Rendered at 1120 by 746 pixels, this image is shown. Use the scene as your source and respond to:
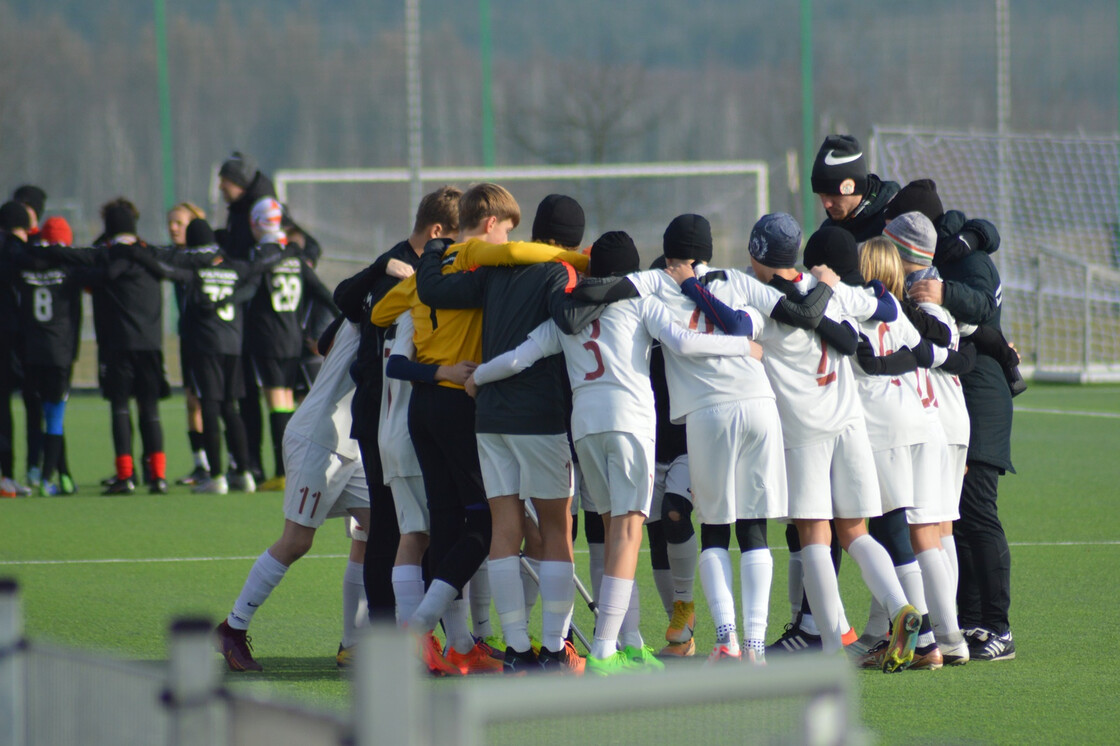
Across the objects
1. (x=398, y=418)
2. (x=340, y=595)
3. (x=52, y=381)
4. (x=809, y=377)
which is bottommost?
(x=340, y=595)

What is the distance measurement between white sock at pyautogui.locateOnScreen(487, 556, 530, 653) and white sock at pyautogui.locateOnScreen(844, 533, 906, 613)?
1.19 meters

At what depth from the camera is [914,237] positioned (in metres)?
5.16

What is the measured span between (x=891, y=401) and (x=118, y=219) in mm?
6798

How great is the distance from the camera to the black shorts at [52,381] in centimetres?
1002

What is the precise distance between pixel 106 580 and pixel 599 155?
19503 mm

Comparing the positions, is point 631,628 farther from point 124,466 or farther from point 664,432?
point 124,466

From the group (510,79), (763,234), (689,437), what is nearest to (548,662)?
(689,437)

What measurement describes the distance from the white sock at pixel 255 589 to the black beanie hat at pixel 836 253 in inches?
90.1

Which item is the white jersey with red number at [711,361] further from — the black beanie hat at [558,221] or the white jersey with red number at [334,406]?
the white jersey with red number at [334,406]

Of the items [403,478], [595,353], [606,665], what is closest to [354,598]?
[403,478]

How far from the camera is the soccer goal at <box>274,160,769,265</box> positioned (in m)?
23.0

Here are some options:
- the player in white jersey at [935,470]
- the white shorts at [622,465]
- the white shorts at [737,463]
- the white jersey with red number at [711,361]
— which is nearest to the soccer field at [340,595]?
the player in white jersey at [935,470]

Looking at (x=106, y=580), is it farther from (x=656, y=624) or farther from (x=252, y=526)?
(x=656, y=624)

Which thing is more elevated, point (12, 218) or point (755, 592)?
point (12, 218)
